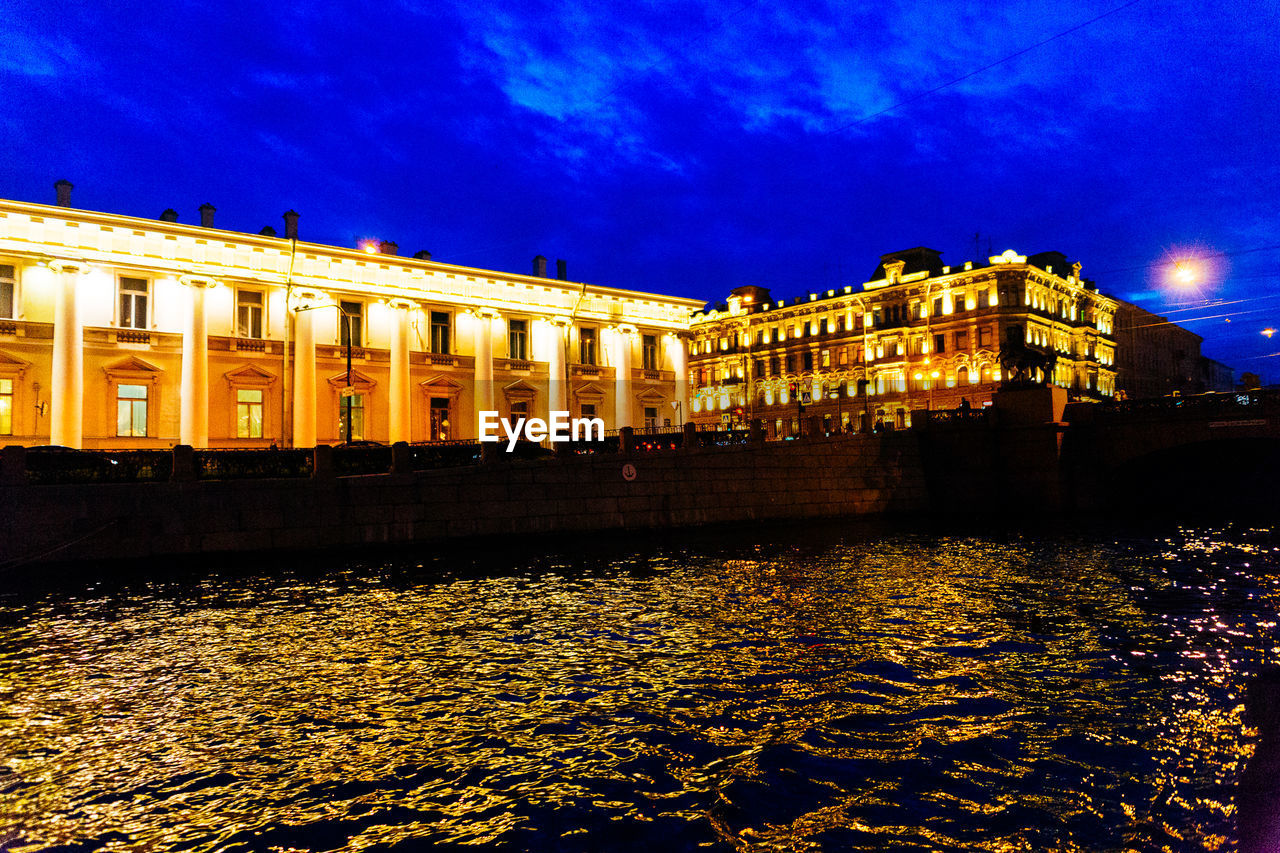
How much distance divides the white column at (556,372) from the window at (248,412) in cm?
1479

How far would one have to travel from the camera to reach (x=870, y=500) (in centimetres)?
3775

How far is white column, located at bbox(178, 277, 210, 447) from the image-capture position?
33375 mm

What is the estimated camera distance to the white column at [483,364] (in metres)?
41.5

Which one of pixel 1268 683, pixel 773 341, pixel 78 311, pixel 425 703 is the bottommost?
pixel 425 703

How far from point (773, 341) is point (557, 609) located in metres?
72.3

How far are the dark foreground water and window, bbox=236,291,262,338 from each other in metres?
19.9

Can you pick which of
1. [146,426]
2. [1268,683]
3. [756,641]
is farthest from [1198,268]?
[146,426]

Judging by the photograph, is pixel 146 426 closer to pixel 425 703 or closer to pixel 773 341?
pixel 425 703

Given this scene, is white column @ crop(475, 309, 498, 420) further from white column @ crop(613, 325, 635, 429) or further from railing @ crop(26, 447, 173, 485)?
railing @ crop(26, 447, 173, 485)

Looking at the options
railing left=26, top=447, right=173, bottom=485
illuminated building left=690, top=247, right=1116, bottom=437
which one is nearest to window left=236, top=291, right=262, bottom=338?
railing left=26, top=447, right=173, bottom=485

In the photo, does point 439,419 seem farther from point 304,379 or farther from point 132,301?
point 132,301

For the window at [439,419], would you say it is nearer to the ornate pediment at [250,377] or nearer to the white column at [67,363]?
the ornate pediment at [250,377]

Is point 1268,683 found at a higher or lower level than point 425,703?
higher

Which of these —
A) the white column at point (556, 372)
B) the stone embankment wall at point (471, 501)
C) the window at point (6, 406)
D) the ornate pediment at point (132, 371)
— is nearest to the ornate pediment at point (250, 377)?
the ornate pediment at point (132, 371)
